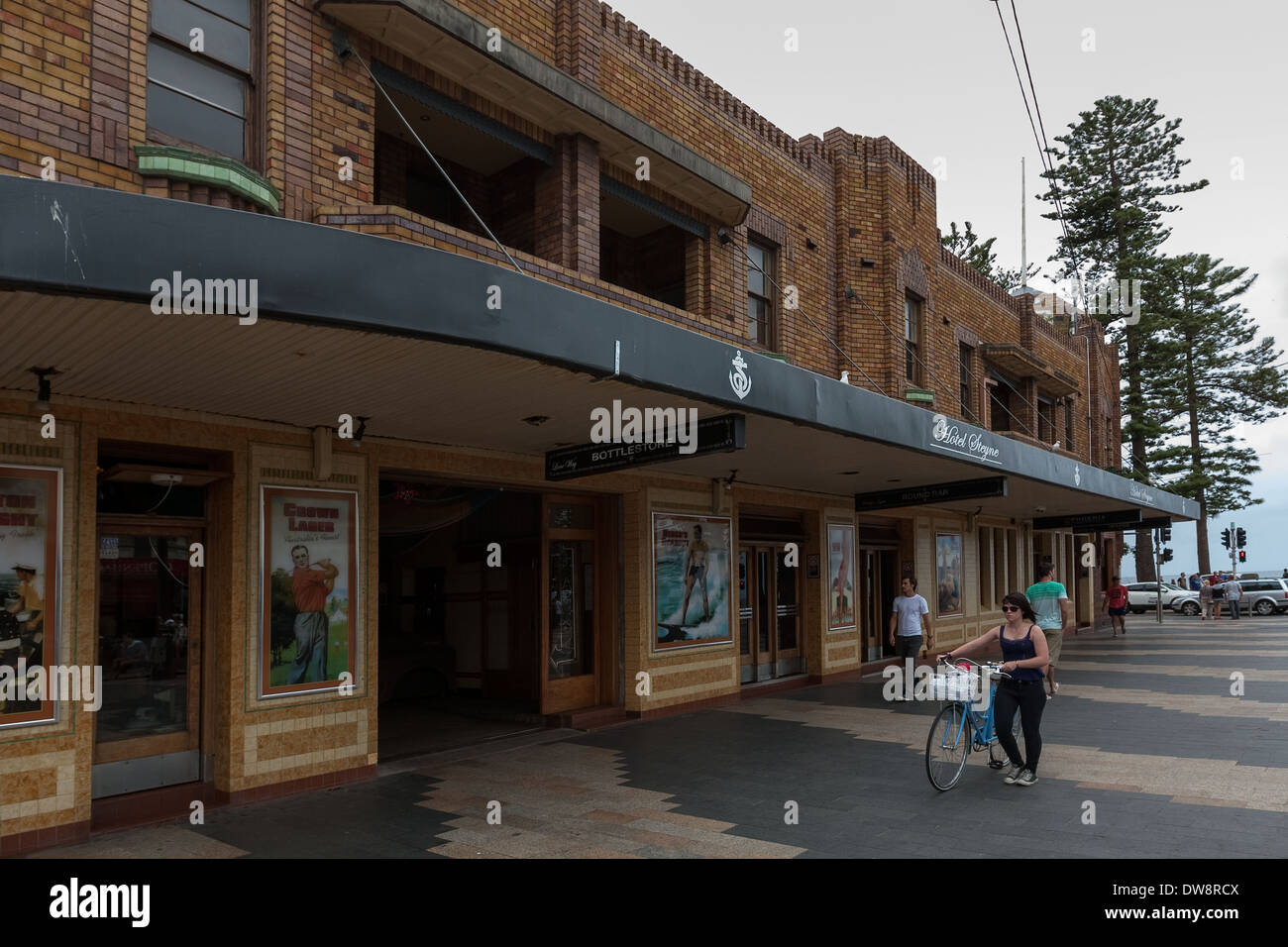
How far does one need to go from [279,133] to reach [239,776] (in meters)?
5.16

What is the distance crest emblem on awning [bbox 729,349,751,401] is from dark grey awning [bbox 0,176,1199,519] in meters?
0.02

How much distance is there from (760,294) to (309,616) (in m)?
8.30

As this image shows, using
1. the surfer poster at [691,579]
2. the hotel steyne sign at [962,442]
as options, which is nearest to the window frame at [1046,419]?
the hotel steyne sign at [962,442]

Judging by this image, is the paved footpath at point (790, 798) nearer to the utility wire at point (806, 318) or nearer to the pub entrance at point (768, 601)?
the pub entrance at point (768, 601)

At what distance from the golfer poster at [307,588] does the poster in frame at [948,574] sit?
44.4ft

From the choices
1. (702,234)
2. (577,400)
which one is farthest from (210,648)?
(702,234)

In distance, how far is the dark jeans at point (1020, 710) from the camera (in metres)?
7.62

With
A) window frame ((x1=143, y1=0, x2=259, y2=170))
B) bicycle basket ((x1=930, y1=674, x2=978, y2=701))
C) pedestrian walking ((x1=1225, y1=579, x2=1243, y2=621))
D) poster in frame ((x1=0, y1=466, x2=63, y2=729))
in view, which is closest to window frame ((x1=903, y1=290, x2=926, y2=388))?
bicycle basket ((x1=930, y1=674, x2=978, y2=701))

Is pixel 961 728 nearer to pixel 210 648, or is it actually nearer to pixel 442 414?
pixel 442 414

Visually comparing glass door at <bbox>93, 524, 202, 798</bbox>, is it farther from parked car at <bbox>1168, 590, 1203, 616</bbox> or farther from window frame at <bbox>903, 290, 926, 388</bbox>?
parked car at <bbox>1168, 590, 1203, 616</bbox>

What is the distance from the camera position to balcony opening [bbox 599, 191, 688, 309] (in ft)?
41.4

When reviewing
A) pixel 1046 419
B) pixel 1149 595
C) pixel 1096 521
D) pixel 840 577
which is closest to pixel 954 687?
pixel 840 577

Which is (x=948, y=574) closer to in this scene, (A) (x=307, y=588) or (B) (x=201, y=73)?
(A) (x=307, y=588)
